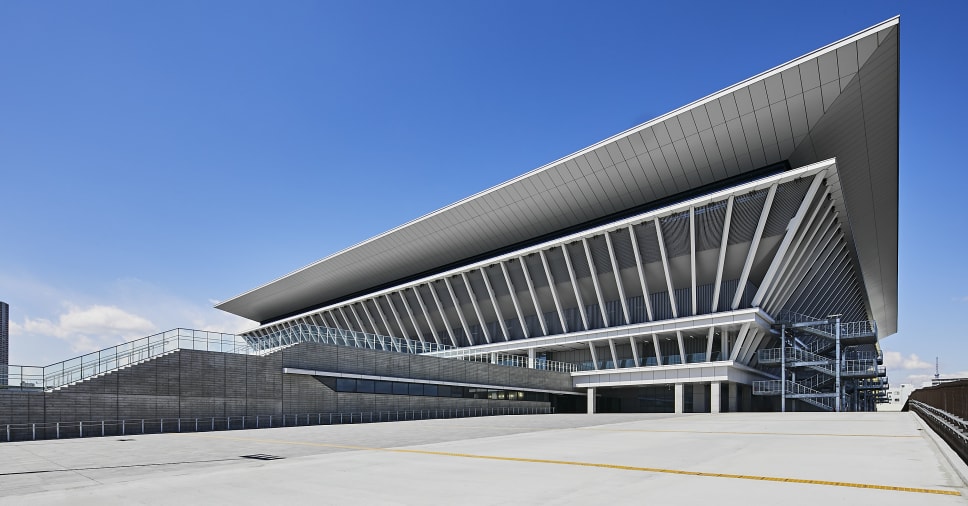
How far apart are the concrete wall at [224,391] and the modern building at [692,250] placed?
1.25 metres

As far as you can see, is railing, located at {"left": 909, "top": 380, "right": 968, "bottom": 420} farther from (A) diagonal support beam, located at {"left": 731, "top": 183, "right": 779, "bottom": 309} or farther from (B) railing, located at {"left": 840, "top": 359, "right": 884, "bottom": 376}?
(B) railing, located at {"left": 840, "top": 359, "right": 884, "bottom": 376}

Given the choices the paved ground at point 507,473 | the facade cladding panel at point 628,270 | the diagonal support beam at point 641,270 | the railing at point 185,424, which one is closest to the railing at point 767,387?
the facade cladding panel at point 628,270

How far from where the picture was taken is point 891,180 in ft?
156

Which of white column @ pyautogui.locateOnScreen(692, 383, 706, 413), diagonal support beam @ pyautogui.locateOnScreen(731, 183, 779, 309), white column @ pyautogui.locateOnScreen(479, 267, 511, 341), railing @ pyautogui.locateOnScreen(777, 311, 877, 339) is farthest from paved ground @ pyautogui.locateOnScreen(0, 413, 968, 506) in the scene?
white column @ pyautogui.locateOnScreen(479, 267, 511, 341)

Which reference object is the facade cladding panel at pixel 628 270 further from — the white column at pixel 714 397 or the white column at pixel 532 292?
the white column at pixel 714 397

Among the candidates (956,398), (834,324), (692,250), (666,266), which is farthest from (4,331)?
(956,398)

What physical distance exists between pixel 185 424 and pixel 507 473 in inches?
810

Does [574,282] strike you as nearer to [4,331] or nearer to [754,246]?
[754,246]

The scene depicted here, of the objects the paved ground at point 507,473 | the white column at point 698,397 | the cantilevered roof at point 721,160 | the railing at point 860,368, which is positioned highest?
the cantilevered roof at point 721,160

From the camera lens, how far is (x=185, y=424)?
25.4 m

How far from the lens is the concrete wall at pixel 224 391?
22406 mm

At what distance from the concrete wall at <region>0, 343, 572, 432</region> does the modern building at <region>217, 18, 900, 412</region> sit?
49.1 inches

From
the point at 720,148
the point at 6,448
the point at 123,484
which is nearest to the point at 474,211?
the point at 720,148

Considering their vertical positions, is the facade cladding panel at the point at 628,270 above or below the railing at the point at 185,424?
above
